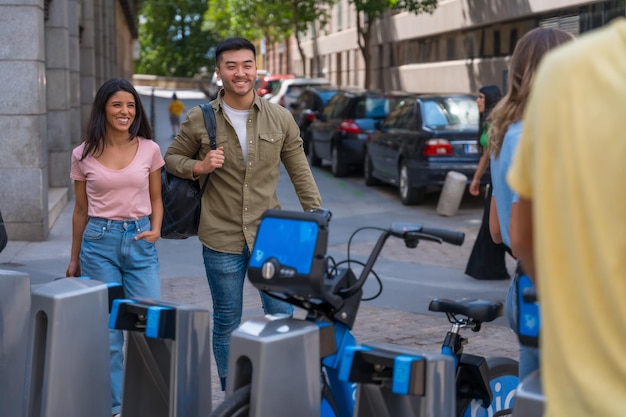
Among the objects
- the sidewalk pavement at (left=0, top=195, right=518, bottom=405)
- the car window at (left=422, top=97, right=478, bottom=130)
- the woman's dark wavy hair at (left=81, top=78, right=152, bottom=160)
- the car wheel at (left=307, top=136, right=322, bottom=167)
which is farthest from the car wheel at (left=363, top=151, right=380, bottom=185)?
the woman's dark wavy hair at (left=81, top=78, right=152, bottom=160)

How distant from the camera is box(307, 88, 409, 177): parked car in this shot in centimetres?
2078

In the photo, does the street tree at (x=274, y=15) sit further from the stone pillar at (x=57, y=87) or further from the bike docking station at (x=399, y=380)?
the bike docking station at (x=399, y=380)

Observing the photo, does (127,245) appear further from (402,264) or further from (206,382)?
(402,264)

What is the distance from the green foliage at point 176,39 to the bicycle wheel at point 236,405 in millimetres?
94622

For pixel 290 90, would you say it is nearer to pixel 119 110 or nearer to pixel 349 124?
pixel 349 124

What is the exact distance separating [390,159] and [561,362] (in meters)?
15.3

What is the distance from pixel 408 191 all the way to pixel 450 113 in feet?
4.17

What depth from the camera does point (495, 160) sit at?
4.06m

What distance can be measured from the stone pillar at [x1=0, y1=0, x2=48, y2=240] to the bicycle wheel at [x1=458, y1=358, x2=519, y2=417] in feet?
27.4

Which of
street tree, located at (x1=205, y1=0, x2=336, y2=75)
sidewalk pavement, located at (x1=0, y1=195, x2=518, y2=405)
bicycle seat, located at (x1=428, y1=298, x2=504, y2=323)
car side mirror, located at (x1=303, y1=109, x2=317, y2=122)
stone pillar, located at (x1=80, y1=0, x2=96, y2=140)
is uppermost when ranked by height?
street tree, located at (x1=205, y1=0, x2=336, y2=75)

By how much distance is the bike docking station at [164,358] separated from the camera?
4.18 metres

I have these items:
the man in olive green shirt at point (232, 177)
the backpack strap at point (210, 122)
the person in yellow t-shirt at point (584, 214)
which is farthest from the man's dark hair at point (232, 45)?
the person in yellow t-shirt at point (584, 214)

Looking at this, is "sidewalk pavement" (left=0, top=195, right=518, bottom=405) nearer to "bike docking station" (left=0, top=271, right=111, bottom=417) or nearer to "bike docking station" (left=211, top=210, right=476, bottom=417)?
"bike docking station" (left=0, top=271, right=111, bottom=417)

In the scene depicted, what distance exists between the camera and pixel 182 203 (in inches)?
212
